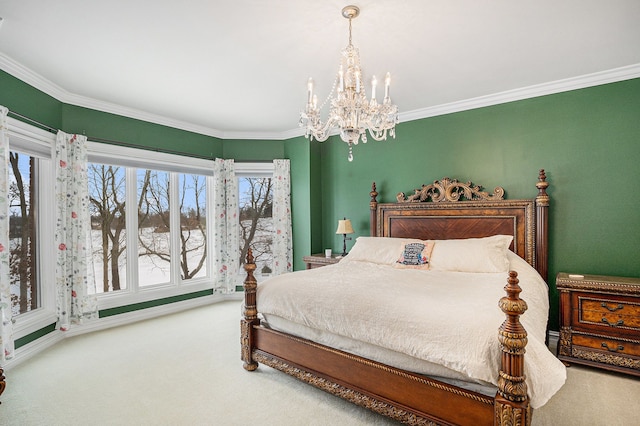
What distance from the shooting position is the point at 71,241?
3.62 meters

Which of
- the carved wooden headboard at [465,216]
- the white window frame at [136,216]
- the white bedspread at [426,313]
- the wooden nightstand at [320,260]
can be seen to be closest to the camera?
the white bedspread at [426,313]

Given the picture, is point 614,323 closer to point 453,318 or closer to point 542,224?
point 542,224

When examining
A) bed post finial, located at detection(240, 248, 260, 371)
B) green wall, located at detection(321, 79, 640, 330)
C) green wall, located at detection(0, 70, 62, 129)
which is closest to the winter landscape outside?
green wall, located at detection(0, 70, 62, 129)

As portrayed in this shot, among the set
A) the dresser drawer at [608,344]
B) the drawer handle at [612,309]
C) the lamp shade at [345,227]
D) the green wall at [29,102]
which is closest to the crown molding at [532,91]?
the lamp shade at [345,227]

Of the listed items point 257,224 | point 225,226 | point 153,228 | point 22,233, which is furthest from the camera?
point 257,224

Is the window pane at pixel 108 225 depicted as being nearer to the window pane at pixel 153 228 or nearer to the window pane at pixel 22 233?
the window pane at pixel 153 228

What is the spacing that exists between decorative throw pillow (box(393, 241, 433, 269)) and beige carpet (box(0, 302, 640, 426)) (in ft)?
4.74

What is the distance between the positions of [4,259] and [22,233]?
0.77 meters

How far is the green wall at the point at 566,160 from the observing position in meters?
3.13

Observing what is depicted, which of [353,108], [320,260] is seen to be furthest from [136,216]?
[353,108]

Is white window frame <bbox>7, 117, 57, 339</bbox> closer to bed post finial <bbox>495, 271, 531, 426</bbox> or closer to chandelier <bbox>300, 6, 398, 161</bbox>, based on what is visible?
chandelier <bbox>300, 6, 398, 161</bbox>

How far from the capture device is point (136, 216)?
14.4 feet

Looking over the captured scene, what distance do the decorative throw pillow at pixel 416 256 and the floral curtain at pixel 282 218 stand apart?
216 cm

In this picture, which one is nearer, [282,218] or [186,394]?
[186,394]
